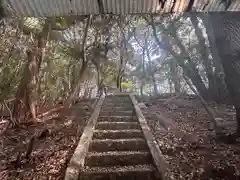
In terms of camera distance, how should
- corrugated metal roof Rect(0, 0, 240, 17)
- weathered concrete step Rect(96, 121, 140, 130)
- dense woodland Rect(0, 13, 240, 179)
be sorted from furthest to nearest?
weathered concrete step Rect(96, 121, 140, 130), dense woodland Rect(0, 13, 240, 179), corrugated metal roof Rect(0, 0, 240, 17)

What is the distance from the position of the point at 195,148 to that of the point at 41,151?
3395 mm

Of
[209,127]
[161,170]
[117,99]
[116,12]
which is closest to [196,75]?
[117,99]

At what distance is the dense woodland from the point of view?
5.67 meters

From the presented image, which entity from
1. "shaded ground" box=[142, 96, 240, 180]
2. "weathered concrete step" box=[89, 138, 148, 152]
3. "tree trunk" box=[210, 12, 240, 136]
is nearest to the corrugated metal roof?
"tree trunk" box=[210, 12, 240, 136]

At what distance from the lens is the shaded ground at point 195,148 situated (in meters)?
4.74

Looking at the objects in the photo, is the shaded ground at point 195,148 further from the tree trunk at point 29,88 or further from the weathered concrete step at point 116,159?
the tree trunk at point 29,88

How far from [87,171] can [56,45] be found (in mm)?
9402

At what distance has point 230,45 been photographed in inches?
205

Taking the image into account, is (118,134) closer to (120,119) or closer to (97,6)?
(120,119)

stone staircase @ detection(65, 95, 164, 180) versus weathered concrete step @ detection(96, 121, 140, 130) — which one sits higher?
weathered concrete step @ detection(96, 121, 140, 130)

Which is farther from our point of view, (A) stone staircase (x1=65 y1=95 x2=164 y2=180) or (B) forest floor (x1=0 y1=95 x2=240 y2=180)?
(B) forest floor (x1=0 y1=95 x2=240 y2=180)

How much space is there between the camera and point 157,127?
8.09m

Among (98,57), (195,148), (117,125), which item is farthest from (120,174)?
(98,57)

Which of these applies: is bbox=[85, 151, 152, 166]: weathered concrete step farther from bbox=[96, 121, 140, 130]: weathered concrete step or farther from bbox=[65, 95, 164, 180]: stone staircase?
bbox=[96, 121, 140, 130]: weathered concrete step
